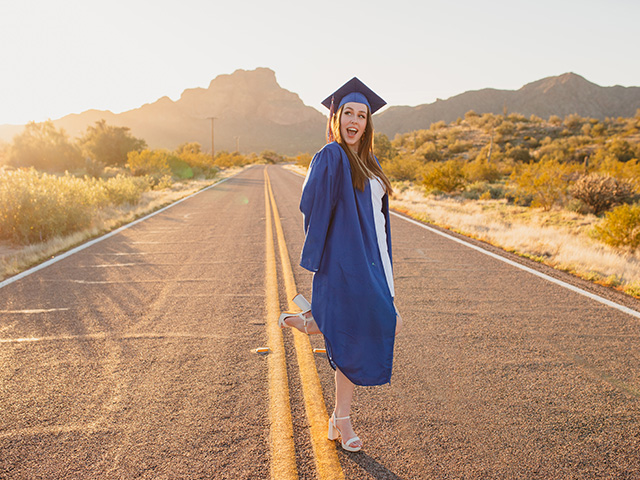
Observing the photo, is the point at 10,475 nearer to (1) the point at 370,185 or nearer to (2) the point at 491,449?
(1) the point at 370,185

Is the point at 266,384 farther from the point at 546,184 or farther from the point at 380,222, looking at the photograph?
the point at 546,184

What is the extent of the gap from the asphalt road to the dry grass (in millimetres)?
818

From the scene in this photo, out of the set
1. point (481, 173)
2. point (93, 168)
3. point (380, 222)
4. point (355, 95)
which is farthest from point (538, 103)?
point (380, 222)

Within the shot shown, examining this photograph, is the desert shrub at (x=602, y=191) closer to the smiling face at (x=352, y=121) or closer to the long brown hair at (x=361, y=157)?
the long brown hair at (x=361, y=157)

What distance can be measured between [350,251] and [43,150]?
1556 inches

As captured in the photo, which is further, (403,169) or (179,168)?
(179,168)

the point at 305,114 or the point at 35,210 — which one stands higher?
the point at 305,114

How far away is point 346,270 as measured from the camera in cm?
227

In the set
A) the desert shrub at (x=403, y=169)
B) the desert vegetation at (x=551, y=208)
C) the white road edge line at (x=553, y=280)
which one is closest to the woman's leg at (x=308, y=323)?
the white road edge line at (x=553, y=280)

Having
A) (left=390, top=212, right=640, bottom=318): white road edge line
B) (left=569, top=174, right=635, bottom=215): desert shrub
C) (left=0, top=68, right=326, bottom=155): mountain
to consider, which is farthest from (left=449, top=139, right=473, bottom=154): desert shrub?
(left=0, top=68, right=326, bottom=155): mountain

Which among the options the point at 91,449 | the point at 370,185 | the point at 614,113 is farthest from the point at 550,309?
the point at 614,113

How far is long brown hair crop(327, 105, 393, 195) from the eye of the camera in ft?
7.69

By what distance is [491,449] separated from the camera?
245 cm

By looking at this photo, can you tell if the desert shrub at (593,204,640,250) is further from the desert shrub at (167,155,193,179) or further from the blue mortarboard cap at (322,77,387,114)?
the desert shrub at (167,155,193,179)
